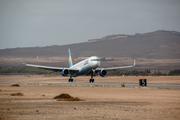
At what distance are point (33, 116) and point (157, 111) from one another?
25.8 ft

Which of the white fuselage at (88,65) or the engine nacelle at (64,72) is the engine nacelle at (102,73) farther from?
the engine nacelle at (64,72)

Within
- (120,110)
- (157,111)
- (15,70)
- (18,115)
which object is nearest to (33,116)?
(18,115)

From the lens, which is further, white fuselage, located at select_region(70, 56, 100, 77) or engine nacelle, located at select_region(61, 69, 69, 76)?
engine nacelle, located at select_region(61, 69, 69, 76)

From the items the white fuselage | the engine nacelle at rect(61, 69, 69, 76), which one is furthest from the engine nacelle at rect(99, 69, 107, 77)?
the engine nacelle at rect(61, 69, 69, 76)

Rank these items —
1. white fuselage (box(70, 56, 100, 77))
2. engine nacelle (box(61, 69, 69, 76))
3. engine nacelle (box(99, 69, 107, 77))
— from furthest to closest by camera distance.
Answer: engine nacelle (box(61, 69, 69, 76)) < engine nacelle (box(99, 69, 107, 77)) < white fuselage (box(70, 56, 100, 77))

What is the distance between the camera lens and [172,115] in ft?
55.7

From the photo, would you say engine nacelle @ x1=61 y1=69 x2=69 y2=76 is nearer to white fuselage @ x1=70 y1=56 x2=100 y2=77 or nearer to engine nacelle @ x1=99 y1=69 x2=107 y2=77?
white fuselage @ x1=70 y1=56 x2=100 y2=77

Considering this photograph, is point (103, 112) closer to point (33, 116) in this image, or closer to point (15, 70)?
point (33, 116)

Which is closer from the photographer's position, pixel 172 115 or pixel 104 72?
pixel 172 115

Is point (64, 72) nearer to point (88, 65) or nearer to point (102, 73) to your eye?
point (88, 65)

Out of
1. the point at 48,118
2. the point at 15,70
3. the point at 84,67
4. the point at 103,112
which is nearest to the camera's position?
the point at 48,118

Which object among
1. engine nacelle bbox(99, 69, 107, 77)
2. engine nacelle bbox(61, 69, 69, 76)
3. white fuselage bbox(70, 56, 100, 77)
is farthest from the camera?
engine nacelle bbox(61, 69, 69, 76)

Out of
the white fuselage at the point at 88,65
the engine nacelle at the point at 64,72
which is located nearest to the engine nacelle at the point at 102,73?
the white fuselage at the point at 88,65

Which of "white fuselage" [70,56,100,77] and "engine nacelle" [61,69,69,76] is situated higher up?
"white fuselage" [70,56,100,77]
